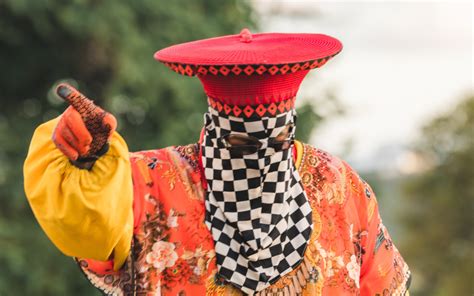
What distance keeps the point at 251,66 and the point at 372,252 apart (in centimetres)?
80

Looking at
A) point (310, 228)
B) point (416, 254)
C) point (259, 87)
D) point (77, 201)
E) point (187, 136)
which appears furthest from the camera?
point (416, 254)

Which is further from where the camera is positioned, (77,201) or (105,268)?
(105,268)

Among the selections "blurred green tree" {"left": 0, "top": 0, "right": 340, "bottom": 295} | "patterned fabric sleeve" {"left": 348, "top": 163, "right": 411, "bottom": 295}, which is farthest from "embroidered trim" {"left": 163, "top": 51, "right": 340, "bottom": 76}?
"blurred green tree" {"left": 0, "top": 0, "right": 340, "bottom": 295}

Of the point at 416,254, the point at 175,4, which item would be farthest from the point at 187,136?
the point at 416,254

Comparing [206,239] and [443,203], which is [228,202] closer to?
[206,239]

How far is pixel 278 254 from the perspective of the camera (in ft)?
9.28

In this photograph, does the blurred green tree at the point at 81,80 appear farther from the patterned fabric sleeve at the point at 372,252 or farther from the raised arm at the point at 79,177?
the raised arm at the point at 79,177

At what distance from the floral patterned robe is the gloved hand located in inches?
12.7

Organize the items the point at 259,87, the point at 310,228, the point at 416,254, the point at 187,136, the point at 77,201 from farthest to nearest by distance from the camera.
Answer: the point at 416,254, the point at 187,136, the point at 310,228, the point at 259,87, the point at 77,201

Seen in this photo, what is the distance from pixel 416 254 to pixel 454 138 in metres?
2.79

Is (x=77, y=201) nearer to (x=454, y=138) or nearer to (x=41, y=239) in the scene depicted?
(x=41, y=239)

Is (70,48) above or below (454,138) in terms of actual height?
above

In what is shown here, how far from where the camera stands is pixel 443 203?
2142 centimetres

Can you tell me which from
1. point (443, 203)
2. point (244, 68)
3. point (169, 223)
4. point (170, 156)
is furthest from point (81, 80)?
point (443, 203)
